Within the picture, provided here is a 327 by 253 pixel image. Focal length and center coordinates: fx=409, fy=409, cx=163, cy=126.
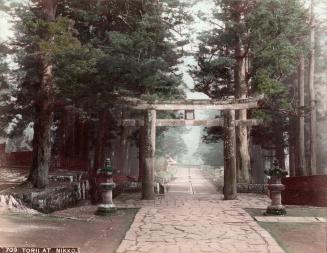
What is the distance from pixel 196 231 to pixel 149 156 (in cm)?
676

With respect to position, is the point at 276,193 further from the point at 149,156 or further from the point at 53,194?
the point at 53,194

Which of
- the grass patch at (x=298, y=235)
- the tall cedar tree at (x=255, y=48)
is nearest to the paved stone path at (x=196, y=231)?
the grass patch at (x=298, y=235)

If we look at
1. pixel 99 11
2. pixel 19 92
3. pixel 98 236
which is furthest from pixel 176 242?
pixel 19 92

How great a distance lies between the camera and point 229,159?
1588 centimetres

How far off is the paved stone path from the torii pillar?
1797 millimetres

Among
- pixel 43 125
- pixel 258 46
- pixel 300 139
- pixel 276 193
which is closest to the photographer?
pixel 276 193

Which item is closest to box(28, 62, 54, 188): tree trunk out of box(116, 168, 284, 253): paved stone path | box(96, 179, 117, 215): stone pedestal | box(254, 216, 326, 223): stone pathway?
box(116, 168, 284, 253): paved stone path

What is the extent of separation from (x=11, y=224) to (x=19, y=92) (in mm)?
18389

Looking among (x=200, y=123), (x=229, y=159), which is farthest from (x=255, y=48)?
(x=229, y=159)

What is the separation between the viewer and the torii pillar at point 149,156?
16.0 meters

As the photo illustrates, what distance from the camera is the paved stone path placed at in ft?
26.1

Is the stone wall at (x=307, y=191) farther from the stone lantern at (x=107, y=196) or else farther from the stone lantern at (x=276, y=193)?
the stone lantern at (x=107, y=196)

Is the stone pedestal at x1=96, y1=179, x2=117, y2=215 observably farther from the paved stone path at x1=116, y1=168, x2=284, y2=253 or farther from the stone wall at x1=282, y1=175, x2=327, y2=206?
the stone wall at x1=282, y1=175, x2=327, y2=206

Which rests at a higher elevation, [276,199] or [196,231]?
[276,199]
